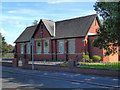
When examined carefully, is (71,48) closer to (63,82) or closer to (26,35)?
(26,35)

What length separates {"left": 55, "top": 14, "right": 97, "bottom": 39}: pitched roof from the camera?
29320 mm

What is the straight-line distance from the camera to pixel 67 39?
99.8 feet

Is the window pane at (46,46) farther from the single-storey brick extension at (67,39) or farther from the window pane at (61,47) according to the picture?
the window pane at (61,47)

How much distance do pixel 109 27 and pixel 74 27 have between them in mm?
16388

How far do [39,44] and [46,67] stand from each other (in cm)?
1838

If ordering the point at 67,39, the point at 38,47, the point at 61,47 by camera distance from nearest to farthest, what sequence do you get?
the point at 67,39, the point at 61,47, the point at 38,47

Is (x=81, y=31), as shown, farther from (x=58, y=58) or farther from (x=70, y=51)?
(x=58, y=58)

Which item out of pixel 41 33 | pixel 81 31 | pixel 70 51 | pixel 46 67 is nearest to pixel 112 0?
pixel 46 67

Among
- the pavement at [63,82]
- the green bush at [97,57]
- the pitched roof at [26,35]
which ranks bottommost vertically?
the pavement at [63,82]

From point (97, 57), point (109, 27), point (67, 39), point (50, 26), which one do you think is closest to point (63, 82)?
point (109, 27)

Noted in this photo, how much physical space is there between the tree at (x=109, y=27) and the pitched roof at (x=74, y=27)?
1077cm

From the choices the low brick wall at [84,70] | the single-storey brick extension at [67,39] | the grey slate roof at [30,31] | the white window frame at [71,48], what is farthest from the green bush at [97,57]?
the grey slate roof at [30,31]

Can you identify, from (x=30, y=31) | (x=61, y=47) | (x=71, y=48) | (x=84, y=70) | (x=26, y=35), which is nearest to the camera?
(x=84, y=70)

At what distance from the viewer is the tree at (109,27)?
1279 cm
